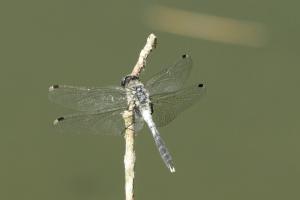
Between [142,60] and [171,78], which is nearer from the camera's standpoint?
[142,60]

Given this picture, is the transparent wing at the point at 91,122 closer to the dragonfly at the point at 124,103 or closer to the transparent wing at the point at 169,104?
the dragonfly at the point at 124,103

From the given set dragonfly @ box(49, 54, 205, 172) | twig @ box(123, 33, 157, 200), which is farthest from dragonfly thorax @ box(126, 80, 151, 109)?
twig @ box(123, 33, 157, 200)

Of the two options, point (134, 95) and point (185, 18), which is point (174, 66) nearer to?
point (134, 95)

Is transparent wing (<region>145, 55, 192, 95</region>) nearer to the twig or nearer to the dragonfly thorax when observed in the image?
the dragonfly thorax

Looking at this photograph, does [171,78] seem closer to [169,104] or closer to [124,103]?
[169,104]

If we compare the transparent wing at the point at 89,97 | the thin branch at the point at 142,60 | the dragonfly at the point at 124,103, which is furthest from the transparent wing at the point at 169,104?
the thin branch at the point at 142,60

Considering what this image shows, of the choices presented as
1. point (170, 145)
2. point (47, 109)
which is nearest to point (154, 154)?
point (170, 145)

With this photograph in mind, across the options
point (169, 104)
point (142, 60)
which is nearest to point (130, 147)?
point (142, 60)

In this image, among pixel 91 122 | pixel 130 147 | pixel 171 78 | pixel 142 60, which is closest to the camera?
pixel 130 147
